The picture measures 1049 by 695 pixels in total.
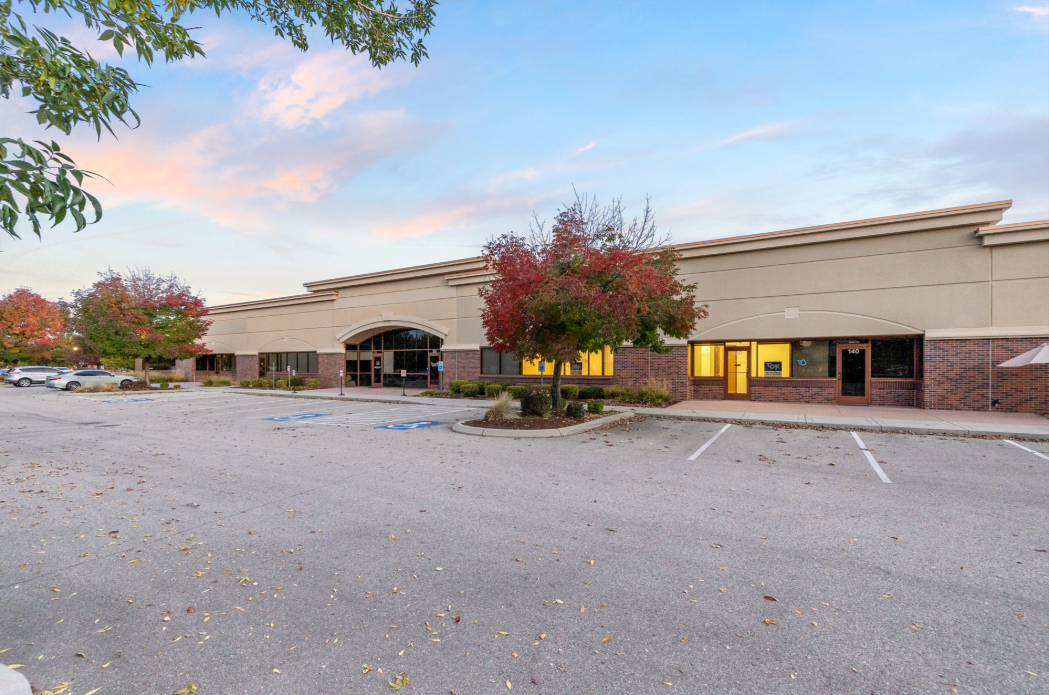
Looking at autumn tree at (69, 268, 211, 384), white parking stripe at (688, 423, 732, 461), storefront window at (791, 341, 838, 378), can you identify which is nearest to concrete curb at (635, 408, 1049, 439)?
white parking stripe at (688, 423, 732, 461)

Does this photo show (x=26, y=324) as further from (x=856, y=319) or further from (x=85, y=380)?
(x=856, y=319)

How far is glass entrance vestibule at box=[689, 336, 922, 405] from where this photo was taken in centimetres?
1814

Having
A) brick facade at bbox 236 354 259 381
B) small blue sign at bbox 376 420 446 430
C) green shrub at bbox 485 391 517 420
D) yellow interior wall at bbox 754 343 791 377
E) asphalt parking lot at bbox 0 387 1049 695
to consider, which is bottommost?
small blue sign at bbox 376 420 446 430

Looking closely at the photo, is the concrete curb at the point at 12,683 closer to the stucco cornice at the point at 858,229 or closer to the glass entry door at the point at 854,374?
the stucco cornice at the point at 858,229

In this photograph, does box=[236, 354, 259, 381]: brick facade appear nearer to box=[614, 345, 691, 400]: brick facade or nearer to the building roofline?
box=[614, 345, 691, 400]: brick facade

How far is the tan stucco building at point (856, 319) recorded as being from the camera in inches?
631

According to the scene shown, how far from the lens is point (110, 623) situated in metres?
3.60

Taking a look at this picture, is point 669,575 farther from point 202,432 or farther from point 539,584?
point 202,432

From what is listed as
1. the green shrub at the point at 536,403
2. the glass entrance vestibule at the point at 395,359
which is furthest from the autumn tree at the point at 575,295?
the glass entrance vestibule at the point at 395,359

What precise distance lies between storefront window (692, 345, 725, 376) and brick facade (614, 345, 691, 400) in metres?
0.82

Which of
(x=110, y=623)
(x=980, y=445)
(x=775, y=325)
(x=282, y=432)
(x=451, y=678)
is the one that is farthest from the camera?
(x=775, y=325)

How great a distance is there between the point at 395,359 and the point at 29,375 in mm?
28051

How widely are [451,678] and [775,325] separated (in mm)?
19635

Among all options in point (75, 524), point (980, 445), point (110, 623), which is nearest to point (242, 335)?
point (75, 524)
